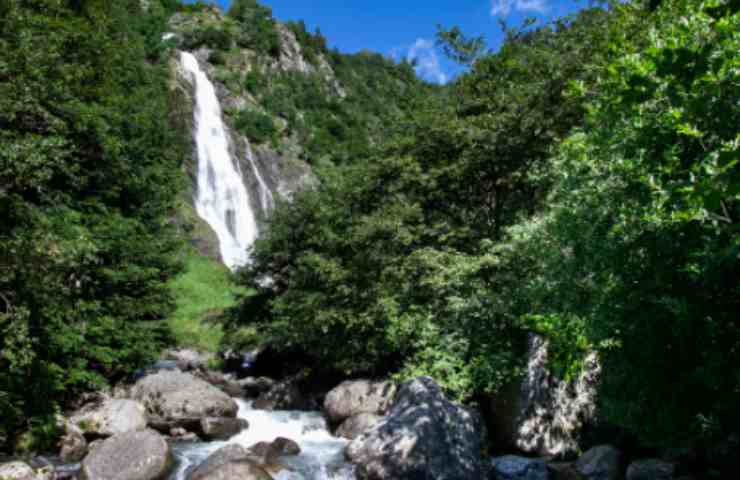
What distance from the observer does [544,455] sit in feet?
32.4

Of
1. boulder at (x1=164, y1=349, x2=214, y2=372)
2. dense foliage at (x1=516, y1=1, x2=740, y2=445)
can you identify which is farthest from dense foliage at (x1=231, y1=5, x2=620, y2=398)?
dense foliage at (x1=516, y1=1, x2=740, y2=445)

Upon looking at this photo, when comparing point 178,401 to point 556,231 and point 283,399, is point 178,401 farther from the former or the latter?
point 556,231

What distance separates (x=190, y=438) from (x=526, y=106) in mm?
10829

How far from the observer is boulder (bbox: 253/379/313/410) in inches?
581

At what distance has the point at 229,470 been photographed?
27.9ft

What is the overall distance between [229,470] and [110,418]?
160 inches

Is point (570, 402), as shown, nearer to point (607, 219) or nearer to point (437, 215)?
point (607, 219)

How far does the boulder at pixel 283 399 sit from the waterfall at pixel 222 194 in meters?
18.8

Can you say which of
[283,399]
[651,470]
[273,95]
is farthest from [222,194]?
[651,470]

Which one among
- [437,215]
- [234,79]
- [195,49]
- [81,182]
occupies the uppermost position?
[195,49]

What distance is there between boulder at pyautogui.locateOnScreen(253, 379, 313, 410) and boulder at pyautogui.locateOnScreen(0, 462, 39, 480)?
649 cm

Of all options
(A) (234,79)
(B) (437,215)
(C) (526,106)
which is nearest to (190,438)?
(B) (437,215)

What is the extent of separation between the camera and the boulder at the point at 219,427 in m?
11.6

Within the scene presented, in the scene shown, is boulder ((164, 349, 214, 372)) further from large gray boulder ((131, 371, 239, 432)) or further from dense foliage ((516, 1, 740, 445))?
dense foliage ((516, 1, 740, 445))
